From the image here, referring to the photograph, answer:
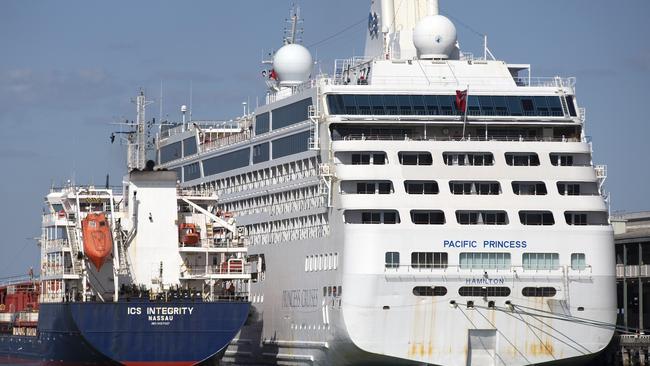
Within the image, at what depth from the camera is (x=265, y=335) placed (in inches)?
3081

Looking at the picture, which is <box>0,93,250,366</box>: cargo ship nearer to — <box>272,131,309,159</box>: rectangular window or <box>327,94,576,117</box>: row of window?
<box>272,131,309,159</box>: rectangular window

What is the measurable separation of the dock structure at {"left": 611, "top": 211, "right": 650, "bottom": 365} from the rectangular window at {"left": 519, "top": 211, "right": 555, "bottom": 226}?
9.88 metres

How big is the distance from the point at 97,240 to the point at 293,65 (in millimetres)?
19182

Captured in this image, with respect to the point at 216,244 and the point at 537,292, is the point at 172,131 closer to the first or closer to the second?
the point at 216,244

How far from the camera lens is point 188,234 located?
71.2 m

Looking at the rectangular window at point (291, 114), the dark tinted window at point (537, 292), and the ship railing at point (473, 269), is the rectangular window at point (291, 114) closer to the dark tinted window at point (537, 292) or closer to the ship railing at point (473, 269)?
the ship railing at point (473, 269)

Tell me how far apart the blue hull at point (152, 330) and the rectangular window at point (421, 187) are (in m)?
8.15

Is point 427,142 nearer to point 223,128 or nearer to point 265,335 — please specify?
point 265,335

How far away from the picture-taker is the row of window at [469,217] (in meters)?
66.7

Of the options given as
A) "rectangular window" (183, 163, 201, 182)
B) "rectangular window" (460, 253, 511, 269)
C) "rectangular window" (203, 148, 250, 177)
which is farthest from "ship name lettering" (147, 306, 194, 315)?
"rectangular window" (183, 163, 201, 182)

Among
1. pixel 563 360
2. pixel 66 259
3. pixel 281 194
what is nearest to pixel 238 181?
pixel 281 194

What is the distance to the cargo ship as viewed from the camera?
2566 inches

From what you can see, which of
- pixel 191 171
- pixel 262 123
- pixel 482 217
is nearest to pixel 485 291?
pixel 482 217

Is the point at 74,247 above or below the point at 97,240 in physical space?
below
